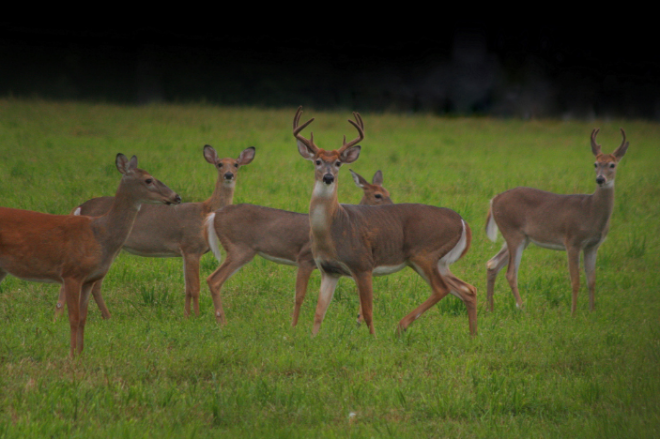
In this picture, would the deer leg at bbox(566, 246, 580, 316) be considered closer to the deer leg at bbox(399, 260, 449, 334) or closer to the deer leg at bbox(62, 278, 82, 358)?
the deer leg at bbox(399, 260, 449, 334)

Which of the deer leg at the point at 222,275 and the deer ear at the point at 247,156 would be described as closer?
the deer leg at the point at 222,275

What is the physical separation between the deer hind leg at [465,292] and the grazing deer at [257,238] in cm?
127

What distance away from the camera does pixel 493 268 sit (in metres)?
8.63

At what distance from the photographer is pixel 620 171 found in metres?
16.2

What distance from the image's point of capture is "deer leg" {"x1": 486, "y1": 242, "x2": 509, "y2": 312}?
821cm

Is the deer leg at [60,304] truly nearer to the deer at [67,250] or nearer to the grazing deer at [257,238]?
the deer at [67,250]

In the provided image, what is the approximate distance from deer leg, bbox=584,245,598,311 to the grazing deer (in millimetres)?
2896

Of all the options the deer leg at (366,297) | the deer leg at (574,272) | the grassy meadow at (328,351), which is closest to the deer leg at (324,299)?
the grassy meadow at (328,351)

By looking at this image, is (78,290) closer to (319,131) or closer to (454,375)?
(454,375)

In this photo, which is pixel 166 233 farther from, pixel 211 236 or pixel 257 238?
pixel 257 238

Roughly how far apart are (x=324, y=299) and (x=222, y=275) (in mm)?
1188

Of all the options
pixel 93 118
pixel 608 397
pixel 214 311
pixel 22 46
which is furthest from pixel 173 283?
pixel 22 46

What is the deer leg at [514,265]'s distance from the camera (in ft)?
27.0

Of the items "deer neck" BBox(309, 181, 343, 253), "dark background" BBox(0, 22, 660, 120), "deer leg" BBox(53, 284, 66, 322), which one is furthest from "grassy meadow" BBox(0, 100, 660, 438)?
"dark background" BBox(0, 22, 660, 120)
